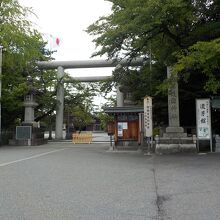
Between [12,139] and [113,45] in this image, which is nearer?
[113,45]

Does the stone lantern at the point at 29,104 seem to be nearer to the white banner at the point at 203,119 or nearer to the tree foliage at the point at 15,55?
the tree foliage at the point at 15,55

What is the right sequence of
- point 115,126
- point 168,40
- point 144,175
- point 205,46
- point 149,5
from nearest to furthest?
point 144,175 → point 205,46 → point 149,5 → point 168,40 → point 115,126

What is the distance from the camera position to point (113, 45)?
18.2 metres

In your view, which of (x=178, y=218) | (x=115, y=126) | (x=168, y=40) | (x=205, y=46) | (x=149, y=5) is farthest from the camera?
(x=115, y=126)

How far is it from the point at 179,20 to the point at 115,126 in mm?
8188

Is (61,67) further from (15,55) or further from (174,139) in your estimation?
(174,139)

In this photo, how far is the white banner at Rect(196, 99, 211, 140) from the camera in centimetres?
1789

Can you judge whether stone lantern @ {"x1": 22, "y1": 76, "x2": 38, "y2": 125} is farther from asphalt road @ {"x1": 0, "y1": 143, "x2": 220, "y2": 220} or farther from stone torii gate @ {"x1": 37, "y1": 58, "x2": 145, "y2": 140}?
asphalt road @ {"x1": 0, "y1": 143, "x2": 220, "y2": 220}

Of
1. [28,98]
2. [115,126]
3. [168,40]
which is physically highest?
[168,40]

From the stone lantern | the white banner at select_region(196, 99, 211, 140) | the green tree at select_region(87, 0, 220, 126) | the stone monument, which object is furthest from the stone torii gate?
the white banner at select_region(196, 99, 211, 140)

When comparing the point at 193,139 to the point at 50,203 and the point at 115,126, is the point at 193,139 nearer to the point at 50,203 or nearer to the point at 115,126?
the point at 115,126

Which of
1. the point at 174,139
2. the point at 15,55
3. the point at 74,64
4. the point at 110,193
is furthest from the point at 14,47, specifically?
the point at 110,193

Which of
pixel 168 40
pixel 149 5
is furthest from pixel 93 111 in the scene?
pixel 149 5

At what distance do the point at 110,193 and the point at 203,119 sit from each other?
36.9 feet
